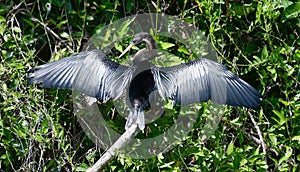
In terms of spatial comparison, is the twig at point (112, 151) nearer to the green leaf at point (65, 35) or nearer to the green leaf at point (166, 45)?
the green leaf at point (166, 45)

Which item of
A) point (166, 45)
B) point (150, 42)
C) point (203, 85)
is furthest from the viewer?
point (166, 45)

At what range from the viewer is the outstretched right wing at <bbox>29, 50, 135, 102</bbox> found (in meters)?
2.90

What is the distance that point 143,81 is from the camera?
2.91 metres

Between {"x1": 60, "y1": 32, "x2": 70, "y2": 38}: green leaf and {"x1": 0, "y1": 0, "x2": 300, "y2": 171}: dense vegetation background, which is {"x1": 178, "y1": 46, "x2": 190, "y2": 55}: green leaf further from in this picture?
{"x1": 60, "y1": 32, "x2": 70, "y2": 38}: green leaf

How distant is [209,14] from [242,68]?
35 cm

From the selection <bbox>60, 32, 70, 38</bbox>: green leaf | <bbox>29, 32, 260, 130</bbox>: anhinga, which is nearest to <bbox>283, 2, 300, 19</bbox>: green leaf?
<bbox>29, 32, 260, 130</bbox>: anhinga

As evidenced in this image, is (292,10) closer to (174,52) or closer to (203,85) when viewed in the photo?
(174,52)

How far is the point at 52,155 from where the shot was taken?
3.40 meters

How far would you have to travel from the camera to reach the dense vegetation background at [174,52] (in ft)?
10.6

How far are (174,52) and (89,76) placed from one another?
61 cm

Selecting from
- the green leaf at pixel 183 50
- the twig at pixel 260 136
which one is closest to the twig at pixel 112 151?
the green leaf at pixel 183 50

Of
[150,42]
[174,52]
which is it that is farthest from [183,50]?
[150,42]

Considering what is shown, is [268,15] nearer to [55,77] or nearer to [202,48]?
[202,48]

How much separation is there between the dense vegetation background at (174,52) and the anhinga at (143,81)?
0.96 ft
